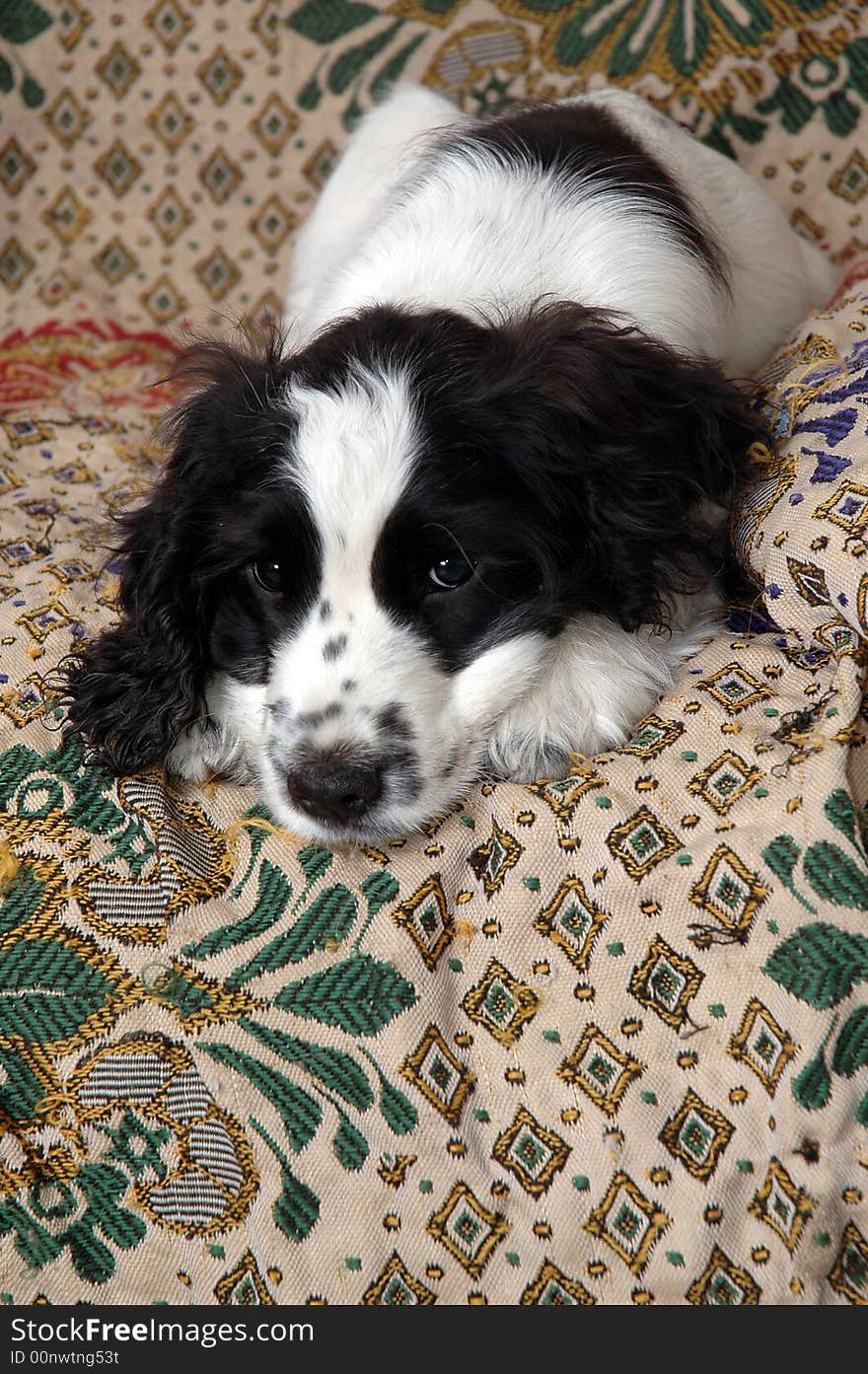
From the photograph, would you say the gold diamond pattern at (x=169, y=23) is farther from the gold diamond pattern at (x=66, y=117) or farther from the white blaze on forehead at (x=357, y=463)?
the white blaze on forehead at (x=357, y=463)

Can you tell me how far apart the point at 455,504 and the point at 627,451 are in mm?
283

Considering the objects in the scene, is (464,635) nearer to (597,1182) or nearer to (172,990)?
(172,990)

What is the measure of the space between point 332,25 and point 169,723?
99.7 inches

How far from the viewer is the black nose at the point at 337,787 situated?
1.73 metres

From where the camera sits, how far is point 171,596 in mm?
2002

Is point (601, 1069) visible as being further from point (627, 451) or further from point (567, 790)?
point (627, 451)

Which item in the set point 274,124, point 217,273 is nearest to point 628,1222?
point 217,273

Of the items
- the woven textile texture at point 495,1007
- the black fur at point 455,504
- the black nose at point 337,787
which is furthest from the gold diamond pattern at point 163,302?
the black nose at point 337,787

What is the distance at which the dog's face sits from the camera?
1794 mm

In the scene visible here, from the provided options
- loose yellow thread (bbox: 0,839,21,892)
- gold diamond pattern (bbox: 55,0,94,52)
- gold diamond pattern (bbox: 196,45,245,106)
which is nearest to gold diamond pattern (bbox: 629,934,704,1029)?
loose yellow thread (bbox: 0,839,21,892)

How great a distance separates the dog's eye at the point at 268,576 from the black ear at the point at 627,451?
1.37 feet

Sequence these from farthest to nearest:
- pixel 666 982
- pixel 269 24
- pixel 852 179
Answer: pixel 269 24 → pixel 852 179 → pixel 666 982

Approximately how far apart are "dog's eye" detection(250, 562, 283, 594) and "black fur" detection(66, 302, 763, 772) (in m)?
0.01

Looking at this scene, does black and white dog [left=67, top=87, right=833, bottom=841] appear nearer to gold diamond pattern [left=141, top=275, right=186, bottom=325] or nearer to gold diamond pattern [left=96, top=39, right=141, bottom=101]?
gold diamond pattern [left=141, top=275, right=186, bottom=325]
